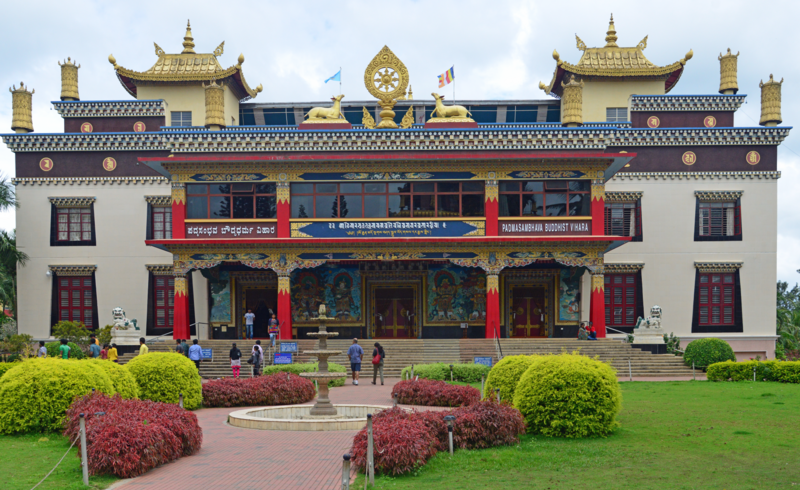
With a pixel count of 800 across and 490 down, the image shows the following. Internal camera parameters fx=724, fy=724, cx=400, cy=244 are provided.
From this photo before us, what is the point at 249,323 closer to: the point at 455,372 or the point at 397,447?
the point at 455,372

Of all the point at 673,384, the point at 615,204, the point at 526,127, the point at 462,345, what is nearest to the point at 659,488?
the point at 673,384

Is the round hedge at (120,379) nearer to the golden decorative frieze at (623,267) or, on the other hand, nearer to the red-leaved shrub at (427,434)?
the red-leaved shrub at (427,434)

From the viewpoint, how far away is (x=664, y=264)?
35.3m

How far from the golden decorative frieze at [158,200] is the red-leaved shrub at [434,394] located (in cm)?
→ 2052

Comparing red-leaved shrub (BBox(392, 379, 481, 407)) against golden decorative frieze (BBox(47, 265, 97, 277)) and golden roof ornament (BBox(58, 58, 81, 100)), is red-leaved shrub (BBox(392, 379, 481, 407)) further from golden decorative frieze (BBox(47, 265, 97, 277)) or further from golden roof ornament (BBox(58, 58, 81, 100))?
golden roof ornament (BBox(58, 58, 81, 100))

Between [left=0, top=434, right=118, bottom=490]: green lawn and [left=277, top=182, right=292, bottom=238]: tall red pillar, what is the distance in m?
17.6

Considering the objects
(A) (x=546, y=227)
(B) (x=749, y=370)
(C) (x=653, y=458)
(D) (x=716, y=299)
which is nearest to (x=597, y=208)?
(A) (x=546, y=227)

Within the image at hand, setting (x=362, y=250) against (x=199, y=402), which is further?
(x=362, y=250)

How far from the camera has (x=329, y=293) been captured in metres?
33.8

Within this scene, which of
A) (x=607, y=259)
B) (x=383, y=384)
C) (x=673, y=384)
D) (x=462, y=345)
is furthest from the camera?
(x=607, y=259)

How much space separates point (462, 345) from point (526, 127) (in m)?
10.6

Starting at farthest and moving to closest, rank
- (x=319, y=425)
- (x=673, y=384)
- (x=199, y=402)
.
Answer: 1. (x=673, y=384)
2. (x=199, y=402)
3. (x=319, y=425)

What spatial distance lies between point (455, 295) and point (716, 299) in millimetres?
12832

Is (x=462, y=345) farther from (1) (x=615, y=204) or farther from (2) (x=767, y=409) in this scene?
(2) (x=767, y=409)
